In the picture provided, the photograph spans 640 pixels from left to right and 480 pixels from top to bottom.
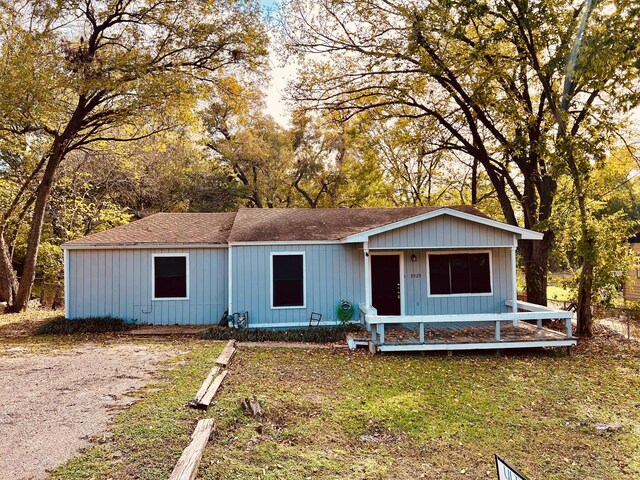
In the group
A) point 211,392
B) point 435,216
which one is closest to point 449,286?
A: point 435,216

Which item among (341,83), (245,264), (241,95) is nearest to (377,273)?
(245,264)

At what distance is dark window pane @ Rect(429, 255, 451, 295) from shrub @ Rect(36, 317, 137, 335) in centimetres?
850

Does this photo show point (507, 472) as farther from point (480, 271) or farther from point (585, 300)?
point (585, 300)

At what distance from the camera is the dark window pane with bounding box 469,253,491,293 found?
12.1m

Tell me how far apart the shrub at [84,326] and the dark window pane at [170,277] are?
1.22m

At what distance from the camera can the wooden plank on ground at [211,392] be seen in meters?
5.66

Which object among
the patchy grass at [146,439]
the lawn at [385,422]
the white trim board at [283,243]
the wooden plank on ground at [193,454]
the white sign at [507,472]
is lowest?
the lawn at [385,422]

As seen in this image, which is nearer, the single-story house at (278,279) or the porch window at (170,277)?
the single-story house at (278,279)

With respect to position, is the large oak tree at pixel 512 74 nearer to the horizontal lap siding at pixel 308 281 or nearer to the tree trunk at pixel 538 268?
the tree trunk at pixel 538 268

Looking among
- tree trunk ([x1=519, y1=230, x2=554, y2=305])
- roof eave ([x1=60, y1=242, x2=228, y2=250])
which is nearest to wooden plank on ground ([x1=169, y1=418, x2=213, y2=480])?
roof eave ([x1=60, y1=242, x2=228, y2=250])

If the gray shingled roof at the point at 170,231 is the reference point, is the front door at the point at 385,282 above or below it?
below

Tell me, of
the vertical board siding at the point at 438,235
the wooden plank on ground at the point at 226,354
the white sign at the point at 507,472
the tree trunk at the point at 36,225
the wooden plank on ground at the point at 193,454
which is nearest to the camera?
the white sign at the point at 507,472

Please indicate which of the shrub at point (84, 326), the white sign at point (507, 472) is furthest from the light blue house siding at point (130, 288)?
the white sign at point (507, 472)

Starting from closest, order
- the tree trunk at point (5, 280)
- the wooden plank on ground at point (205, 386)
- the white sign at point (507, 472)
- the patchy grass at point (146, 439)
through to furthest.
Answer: the white sign at point (507, 472)
the patchy grass at point (146, 439)
the wooden plank on ground at point (205, 386)
the tree trunk at point (5, 280)
